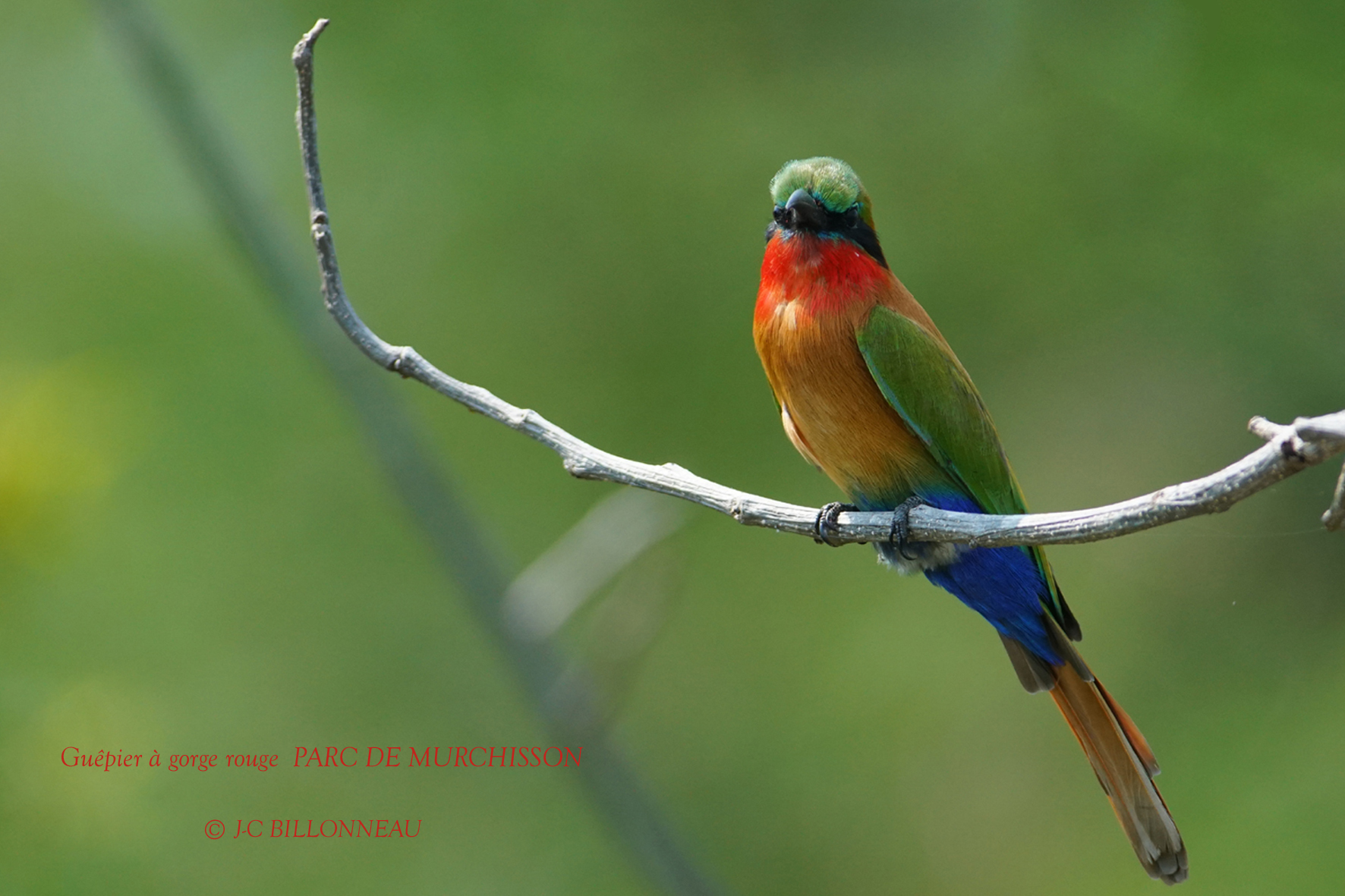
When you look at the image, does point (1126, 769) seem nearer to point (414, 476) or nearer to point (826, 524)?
point (826, 524)

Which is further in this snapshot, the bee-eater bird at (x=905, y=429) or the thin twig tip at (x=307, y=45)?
the bee-eater bird at (x=905, y=429)

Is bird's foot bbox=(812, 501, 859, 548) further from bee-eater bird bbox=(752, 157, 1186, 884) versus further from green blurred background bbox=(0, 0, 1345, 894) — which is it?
green blurred background bbox=(0, 0, 1345, 894)

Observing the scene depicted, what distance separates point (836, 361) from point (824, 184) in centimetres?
32

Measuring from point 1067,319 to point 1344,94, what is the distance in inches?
44.2

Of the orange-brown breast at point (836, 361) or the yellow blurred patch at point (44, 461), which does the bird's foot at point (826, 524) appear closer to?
the orange-brown breast at point (836, 361)

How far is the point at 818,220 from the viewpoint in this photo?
2000 millimetres

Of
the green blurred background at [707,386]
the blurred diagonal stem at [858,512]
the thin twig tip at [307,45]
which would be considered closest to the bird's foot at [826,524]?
the blurred diagonal stem at [858,512]

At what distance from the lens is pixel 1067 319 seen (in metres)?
4.28

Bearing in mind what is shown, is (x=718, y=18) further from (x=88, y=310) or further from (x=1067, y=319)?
(x=88, y=310)

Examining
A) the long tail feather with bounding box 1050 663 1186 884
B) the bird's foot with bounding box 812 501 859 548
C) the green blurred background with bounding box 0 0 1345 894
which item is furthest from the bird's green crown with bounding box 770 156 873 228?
the green blurred background with bounding box 0 0 1345 894

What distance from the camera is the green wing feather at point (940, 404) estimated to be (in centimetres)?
194

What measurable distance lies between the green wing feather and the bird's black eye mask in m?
0.16

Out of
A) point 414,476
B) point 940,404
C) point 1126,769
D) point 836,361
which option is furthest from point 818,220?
point 414,476

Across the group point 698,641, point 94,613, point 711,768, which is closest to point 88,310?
point 94,613
